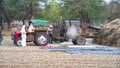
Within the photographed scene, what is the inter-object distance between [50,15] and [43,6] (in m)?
13.3

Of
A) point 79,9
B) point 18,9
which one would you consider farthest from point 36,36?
point 79,9

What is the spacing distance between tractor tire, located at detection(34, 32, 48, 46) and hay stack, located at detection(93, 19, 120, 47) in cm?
517

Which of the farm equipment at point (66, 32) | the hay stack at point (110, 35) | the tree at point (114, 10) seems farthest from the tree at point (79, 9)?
the farm equipment at point (66, 32)

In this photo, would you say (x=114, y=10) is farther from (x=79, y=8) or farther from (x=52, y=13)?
(x=52, y=13)

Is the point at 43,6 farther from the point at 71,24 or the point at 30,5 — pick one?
the point at 71,24

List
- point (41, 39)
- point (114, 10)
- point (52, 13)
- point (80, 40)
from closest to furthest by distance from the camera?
point (41, 39) < point (80, 40) < point (114, 10) < point (52, 13)

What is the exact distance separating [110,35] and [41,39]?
219 inches

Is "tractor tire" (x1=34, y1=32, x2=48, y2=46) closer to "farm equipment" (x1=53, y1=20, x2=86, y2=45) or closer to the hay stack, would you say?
"farm equipment" (x1=53, y1=20, x2=86, y2=45)

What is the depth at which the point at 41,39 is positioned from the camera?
1139 inches

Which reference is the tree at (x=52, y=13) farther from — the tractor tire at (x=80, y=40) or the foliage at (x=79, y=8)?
the tractor tire at (x=80, y=40)

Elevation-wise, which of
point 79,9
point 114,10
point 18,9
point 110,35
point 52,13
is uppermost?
point 18,9

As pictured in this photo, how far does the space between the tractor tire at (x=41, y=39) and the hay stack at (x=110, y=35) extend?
17.0 ft

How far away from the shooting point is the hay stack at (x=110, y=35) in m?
29.1

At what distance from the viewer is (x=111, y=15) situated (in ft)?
237
